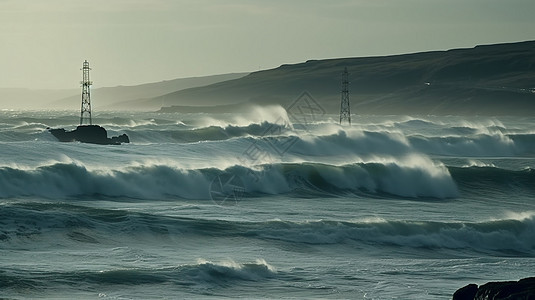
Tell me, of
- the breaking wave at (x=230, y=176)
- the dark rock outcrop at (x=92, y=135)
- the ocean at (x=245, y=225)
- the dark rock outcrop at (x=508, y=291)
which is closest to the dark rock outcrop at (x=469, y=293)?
the dark rock outcrop at (x=508, y=291)

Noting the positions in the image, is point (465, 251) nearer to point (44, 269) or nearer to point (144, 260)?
point (144, 260)

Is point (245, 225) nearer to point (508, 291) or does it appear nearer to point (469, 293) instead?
point (469, 293)

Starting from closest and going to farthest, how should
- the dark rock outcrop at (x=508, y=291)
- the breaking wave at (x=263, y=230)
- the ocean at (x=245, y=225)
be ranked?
the dark rock outcrop at (x=508, y=291), the ocean at (x=245, y=225), the breaking wave at (x=263, y=230)

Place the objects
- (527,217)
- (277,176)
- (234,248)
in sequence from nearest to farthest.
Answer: (234,248) → (527,217) → (277,176)

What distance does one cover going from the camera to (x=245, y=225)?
27734 millimetres

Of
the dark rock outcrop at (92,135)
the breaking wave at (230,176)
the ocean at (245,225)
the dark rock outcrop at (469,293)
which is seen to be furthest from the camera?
the dark rock outcrop at (92,135)

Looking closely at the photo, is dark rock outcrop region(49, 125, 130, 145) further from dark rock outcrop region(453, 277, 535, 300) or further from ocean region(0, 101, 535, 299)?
dark rock outcrop region(453, 277, 535, 300)

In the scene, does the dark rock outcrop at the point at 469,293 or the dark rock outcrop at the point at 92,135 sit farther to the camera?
the dark rock outcrop at the point at 92,135

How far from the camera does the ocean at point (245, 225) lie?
2052cm

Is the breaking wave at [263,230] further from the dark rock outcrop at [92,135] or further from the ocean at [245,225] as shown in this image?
the dark rock outcrop at [92,135]

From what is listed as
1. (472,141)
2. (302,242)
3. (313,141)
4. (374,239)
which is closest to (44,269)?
(302,242)

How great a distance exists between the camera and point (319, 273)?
21.8 meters

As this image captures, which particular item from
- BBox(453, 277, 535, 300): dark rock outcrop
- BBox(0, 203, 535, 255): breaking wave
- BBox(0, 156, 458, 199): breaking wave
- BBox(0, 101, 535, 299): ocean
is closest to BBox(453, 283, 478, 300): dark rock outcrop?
BBox(453, 277, 535, 300): dark rock outcrop

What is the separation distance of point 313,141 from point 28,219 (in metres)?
34.3
